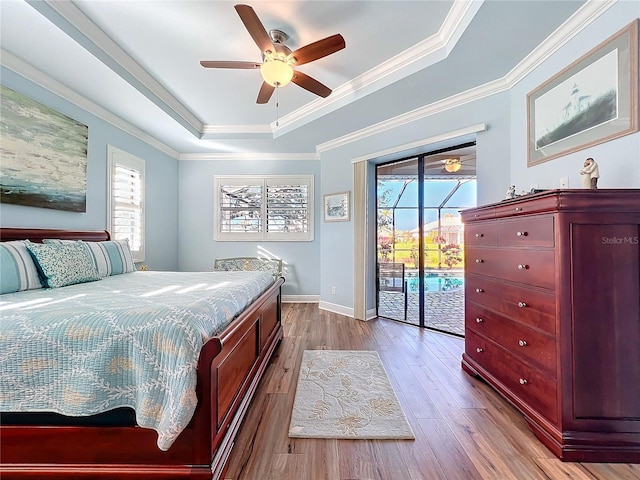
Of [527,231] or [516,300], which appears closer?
[527,231]

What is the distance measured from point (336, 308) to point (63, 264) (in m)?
3.34

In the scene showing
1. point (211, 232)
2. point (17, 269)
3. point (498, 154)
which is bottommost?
point (17, 269)

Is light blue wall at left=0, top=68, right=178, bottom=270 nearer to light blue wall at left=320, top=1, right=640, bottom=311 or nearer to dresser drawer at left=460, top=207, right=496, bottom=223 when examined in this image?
light blue wall at left=320, top=1, right=640, bottom=311

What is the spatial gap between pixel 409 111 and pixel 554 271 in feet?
8.39

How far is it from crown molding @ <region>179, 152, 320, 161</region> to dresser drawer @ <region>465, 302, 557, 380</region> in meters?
3.71

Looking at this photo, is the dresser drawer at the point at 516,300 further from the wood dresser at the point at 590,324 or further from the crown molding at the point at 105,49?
the crown molding at the point at 105,49

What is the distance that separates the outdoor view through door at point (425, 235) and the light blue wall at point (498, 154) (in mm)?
287

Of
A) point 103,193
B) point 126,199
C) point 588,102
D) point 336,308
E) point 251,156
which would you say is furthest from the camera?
point 251,156

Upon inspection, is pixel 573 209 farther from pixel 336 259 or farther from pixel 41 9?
pixel 41 9

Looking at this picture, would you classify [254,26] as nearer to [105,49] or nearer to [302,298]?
[105,49]

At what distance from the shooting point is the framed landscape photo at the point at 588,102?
163 cm

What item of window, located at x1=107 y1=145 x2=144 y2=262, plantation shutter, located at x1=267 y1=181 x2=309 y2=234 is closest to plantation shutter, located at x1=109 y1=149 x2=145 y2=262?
window, located at x1=107 y1=145 x2=144 y2=262

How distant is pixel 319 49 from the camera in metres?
2.02

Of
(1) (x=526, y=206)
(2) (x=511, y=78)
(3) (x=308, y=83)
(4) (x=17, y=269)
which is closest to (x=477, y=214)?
(1) (x=526, y=206)
